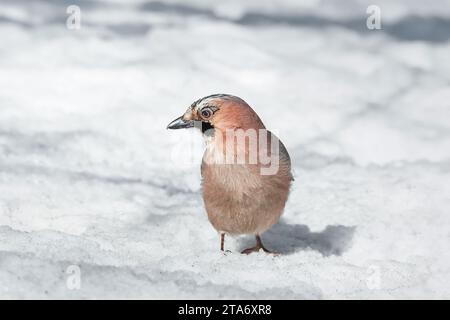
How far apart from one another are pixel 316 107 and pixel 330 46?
1935mm

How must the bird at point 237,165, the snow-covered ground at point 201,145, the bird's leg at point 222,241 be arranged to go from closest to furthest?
the snow-covered ground at point 201,145 < the bird at point 237,165 < the bird's leg at point 222,241

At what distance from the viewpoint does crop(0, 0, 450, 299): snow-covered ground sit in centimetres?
416

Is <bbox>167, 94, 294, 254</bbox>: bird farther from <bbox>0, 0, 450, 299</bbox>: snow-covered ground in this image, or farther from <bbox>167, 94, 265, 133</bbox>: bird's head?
<bbox>0, 0, 450, 299</bbox>: snow-covered ground

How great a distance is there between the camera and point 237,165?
4.25 m

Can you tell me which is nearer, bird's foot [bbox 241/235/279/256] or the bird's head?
the bird's head

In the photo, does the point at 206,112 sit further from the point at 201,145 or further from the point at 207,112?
the point at 201,145

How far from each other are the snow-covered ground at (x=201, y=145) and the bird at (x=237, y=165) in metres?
0.28

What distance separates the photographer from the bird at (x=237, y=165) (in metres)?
4.26

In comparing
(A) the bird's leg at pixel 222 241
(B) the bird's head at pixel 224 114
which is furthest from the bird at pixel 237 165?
(A) the bird's leg at pixel 222 241

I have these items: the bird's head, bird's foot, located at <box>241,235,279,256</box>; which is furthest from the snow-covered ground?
the bird's head

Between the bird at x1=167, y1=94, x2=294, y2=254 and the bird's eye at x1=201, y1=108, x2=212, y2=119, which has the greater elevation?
the bird's eye at x1=201, y1=108, x2=212, y2=119

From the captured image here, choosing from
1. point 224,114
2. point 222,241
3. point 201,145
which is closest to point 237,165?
point 224,114

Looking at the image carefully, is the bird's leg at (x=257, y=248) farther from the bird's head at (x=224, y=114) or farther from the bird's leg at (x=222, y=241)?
the bird's head at (x=224, y=114)

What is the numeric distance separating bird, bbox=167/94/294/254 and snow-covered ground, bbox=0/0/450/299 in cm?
28
